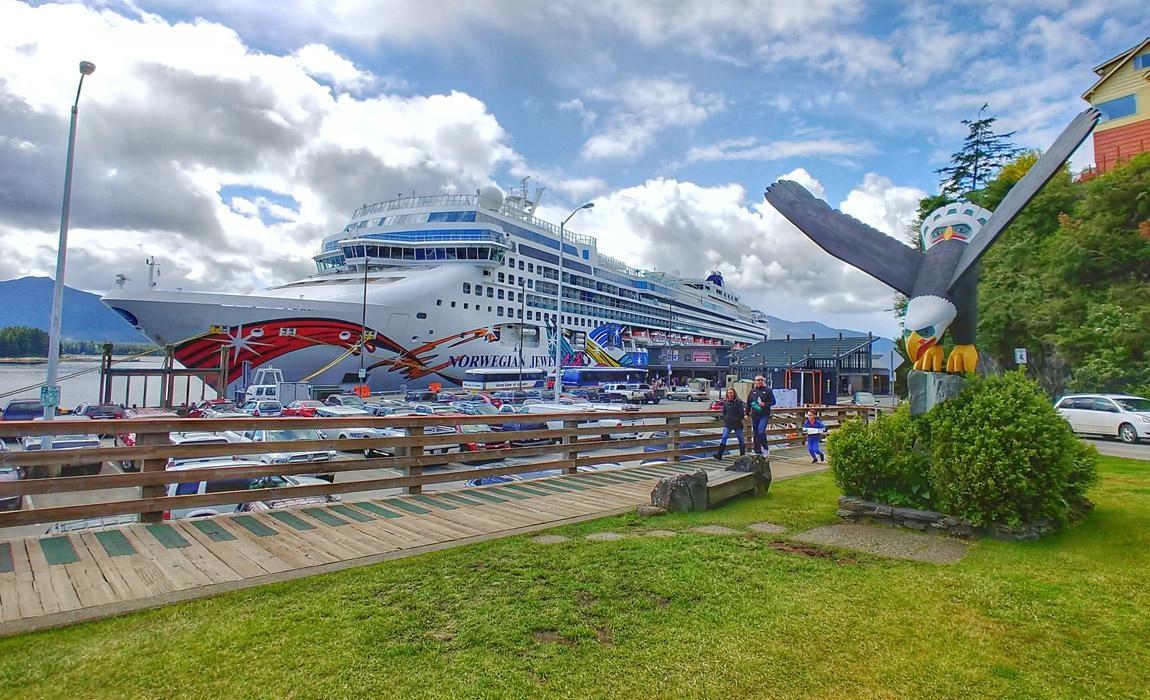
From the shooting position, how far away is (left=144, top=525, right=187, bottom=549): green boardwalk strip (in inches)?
179

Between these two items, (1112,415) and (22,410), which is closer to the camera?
(1112,415)

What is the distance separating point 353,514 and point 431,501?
0.99 m

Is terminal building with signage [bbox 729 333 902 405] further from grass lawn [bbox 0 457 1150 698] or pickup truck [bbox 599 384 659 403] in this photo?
grass lawn [bbox 0 457 1150 698]

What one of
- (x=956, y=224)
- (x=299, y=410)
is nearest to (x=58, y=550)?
(x=956, y=224)

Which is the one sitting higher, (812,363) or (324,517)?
(812,363)

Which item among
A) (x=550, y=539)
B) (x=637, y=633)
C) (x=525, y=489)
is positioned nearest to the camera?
(x=637, y=633)

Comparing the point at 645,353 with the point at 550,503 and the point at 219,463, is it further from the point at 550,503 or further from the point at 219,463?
the point at 550,503

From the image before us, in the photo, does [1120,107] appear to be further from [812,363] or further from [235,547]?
[235,547]

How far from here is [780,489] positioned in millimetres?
8008

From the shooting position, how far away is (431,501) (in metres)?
6.59

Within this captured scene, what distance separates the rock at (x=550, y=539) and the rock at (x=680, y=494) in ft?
4.65

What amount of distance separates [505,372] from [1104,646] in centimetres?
4726

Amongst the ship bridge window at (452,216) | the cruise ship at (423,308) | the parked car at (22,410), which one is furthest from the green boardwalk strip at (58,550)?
the ship bridge window at (452,216)

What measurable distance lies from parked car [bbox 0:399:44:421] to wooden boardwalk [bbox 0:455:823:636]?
25439 millimetres
